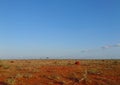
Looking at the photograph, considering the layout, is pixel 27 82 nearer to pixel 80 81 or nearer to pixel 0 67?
pixel 80 81

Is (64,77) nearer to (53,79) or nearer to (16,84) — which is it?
(53,79)

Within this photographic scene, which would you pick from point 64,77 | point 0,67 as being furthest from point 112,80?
point 0,67

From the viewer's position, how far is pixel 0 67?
79.0 feet

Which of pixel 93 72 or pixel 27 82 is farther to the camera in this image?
pixel 93 72

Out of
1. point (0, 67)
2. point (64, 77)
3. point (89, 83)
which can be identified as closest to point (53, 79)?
point (64, 77)

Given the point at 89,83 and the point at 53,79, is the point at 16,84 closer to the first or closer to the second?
the point at 53,79

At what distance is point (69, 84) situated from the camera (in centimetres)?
1628

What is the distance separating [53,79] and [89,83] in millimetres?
2726

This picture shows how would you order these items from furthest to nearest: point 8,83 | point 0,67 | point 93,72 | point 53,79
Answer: point 0,67, point 93,72, point 53,79, point 8,83

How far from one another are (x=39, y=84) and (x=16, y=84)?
1658mm

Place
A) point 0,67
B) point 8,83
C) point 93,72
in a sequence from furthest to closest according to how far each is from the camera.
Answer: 1. point 0,67
2. point 93,72
3. point 8,83

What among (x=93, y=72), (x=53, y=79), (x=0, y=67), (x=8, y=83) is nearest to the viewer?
(x=8, y=83)

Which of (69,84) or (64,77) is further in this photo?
(64,77)

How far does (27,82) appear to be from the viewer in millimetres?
16797
